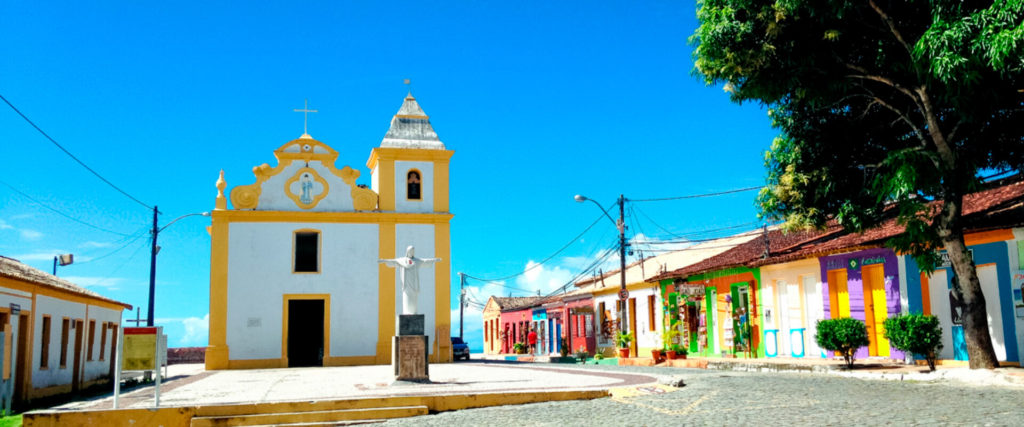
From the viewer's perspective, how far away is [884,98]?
51.4 ft

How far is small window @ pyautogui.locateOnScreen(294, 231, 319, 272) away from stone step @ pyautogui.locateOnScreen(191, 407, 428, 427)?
17928 millimetres

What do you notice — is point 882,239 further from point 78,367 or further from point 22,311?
point 78,367

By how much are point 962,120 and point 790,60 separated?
9.41 ft

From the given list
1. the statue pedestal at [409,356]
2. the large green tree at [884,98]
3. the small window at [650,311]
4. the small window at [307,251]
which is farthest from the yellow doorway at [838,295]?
the small window at [307,251]

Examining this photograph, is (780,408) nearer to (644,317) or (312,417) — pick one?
(312,417)

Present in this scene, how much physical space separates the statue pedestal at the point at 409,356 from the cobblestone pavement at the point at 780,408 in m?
3.80

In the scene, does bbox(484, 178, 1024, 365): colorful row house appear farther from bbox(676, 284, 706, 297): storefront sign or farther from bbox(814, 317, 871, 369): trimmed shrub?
bbox(814, 317, 871, 369): trimmed shrub

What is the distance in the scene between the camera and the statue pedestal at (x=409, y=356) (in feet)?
50.5

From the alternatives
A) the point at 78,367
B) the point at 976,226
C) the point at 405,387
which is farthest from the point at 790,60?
the point at 78,367

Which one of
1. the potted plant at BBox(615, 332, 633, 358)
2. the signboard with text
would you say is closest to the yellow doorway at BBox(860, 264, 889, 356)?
the potted plant at BBox(615, 332, 633, 358)

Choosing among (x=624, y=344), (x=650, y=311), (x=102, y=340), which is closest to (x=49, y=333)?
(x=102, y=340)

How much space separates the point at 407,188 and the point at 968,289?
20055mm

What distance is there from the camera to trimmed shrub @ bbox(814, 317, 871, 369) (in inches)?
645

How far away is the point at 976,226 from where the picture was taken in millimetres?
15789
